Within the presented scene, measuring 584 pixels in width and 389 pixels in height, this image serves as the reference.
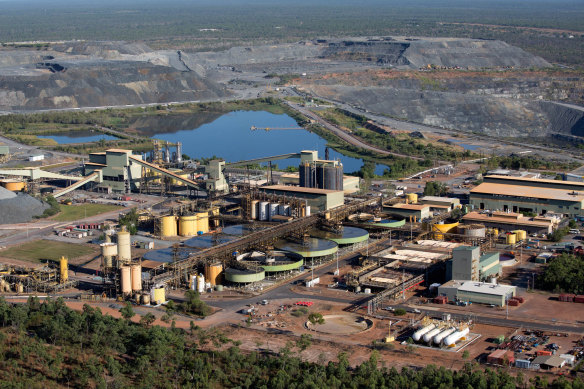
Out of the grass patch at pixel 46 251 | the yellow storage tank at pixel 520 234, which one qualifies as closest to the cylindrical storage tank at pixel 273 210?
the grass patch at pixel 46 251

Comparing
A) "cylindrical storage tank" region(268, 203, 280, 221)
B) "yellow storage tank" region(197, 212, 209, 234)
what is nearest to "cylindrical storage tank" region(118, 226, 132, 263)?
"yellow storage tank" region(197, 212, 209, 234)

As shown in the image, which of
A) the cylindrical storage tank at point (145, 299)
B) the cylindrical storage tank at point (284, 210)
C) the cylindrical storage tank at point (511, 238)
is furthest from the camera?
the cylindrical storage tank at point (284, 210)

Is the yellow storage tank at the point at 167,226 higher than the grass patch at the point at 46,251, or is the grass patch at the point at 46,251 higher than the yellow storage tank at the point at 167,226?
the yellow storage tank at the point at 167,226

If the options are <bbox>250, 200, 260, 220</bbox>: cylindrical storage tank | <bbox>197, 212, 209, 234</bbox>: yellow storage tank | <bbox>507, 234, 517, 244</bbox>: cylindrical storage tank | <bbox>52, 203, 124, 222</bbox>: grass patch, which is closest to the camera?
<bbox>507, 234, 517, 244</bbox>: cylindrical storage tank

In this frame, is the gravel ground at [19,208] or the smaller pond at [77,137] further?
the smaller pond at [77,137]

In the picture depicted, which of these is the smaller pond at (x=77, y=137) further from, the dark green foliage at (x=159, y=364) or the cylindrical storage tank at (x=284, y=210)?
the dark green foliage at (x=159, y=364)

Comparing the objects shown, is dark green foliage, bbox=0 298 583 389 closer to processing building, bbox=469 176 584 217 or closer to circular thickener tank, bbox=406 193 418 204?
circular thickener tank, bbox=406 193 418 204
